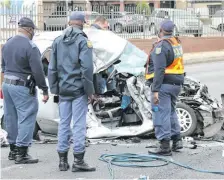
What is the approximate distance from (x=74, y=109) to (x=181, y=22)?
18017 millimetres

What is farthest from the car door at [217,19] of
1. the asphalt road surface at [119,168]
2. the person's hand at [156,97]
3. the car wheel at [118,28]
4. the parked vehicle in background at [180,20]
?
the person's hand at [156,97]

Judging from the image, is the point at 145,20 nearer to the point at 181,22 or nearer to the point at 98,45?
the point at 181,22

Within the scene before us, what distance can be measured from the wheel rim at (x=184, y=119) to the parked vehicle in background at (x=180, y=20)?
45.6 feet

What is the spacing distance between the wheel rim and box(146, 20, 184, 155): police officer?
89cm

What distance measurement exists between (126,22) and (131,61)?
494 inches

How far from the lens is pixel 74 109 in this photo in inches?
231

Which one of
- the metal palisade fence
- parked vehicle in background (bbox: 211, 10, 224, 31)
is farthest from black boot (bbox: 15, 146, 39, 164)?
parked vehicle in background (bbox: 211, 10, 224, 31)

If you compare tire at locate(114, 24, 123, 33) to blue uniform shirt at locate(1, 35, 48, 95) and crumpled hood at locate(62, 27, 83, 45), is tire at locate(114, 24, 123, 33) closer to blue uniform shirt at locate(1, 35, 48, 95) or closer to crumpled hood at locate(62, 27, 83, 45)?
blue uniform shirt at locate(1, 35, 48, 95)

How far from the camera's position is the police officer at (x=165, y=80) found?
A: 21.0 ft

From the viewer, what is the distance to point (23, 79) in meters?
6.24

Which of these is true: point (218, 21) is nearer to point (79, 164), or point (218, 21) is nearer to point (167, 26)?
point (167, 26)

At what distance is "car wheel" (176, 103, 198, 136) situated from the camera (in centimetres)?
754

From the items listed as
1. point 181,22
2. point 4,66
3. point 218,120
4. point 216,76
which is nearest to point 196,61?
point 181,22

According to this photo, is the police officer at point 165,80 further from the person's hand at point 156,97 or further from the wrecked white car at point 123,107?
the wrecked white car at point 123,107
